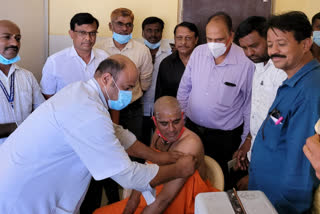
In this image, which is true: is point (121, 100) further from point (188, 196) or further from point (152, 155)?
point (188, 196)

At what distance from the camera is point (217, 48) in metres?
2.87

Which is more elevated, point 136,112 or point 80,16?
point 80,16

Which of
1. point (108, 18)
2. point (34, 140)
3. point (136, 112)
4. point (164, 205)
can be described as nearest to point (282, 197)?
point (164, 205)

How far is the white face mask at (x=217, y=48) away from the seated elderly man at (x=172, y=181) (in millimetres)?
806

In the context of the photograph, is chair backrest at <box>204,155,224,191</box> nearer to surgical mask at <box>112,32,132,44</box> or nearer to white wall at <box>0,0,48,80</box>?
surgical mask at <box>112,32,132,44</box>

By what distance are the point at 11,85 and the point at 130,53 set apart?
4.53 feet

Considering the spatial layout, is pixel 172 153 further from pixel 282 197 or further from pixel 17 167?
pixel 17 167

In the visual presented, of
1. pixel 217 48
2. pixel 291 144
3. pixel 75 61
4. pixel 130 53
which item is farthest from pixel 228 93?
pixel 75 61

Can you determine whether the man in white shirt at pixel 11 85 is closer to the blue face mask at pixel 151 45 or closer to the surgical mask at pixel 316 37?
the blue face mask at pixel 151 45

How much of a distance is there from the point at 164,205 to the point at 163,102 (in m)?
0.72

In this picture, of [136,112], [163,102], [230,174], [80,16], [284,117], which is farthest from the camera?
[136,112]

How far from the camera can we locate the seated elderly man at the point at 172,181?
203 cm

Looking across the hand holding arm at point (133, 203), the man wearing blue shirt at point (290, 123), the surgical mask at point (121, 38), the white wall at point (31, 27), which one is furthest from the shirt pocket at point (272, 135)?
the white wall at point (31, 27)

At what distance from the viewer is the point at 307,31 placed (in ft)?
5.61
